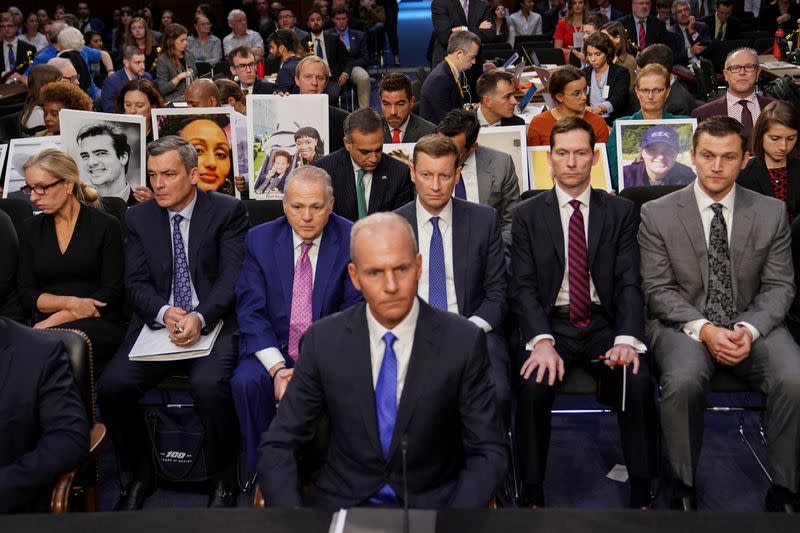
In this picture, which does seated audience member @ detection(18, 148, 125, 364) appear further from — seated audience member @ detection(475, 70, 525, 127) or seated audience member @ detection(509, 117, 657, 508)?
seated audience member @ detection(475, 70, 525, 127)

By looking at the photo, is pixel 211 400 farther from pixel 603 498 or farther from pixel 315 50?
pixel 315 50

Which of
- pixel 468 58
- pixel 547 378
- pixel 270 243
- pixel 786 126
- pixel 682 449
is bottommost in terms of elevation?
pixel 682 449

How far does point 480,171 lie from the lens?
16.6 feet

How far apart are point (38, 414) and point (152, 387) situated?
116 centimetres

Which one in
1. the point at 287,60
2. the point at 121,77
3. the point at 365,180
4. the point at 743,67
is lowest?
the point at 365,180

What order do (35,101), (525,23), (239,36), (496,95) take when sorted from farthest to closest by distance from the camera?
(525,23)
(239,36)
(35,101)
(496,95)

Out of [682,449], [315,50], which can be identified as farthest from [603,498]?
[315,50]

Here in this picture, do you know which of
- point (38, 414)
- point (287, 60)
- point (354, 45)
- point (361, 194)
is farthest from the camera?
point (354, 45)

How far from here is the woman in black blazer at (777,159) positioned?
470cm

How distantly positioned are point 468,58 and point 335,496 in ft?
17.6

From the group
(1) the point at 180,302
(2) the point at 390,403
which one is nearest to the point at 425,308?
(2) the point at 390,403

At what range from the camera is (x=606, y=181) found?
17.3ft

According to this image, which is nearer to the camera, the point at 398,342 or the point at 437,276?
the point at 398,342

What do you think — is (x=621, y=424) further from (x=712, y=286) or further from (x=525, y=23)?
(x=525, y=23)
